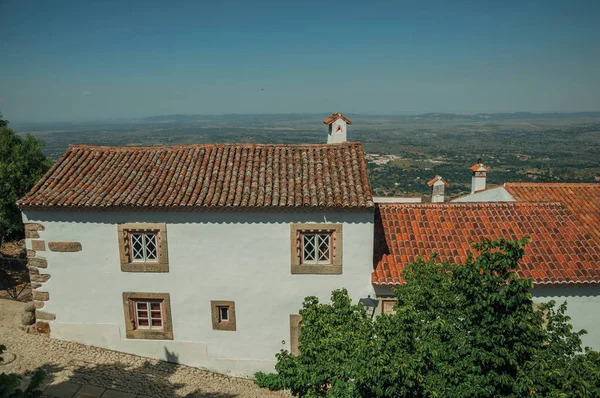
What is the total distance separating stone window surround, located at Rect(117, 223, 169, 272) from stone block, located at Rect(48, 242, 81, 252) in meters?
1.50

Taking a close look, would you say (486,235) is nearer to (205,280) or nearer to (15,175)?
(205,280)

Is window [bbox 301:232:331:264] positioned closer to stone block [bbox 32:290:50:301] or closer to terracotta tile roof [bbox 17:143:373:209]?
terracotta tile roof [bbox 17:143:373:209]

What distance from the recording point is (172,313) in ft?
47.0

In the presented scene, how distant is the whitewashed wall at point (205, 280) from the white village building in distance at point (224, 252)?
35mm

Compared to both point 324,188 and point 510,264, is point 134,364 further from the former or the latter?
point 510,264

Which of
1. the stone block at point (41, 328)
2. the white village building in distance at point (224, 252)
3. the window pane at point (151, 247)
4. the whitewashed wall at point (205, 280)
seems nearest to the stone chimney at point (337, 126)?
the white village building in distance at point (224, 252)

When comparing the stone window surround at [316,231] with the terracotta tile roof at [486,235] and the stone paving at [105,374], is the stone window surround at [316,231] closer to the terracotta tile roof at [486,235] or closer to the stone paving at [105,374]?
the terracotta tile roof at [486,235]

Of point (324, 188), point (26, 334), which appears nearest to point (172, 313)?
point (26, 334)

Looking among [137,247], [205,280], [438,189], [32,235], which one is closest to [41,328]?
[32,235]

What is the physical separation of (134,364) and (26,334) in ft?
13.8

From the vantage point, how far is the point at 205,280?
14.0 m

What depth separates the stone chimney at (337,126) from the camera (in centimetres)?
1769

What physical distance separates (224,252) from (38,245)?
20.2ft

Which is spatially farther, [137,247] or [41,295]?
[41,295]
